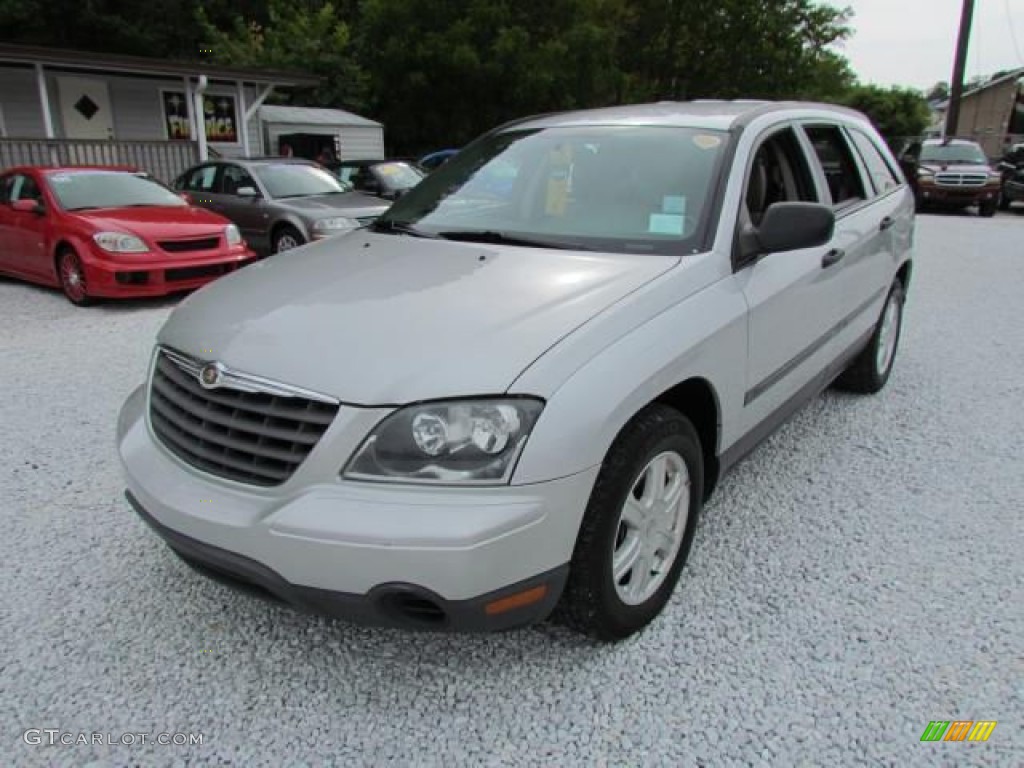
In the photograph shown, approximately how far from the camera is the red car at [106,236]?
7.44 metres

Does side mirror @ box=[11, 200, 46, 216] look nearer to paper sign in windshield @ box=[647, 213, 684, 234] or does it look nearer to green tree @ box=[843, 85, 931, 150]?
paper sign in windshield @ box=[647, 213, 684, 234]

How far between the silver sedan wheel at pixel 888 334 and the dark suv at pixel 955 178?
13.0m

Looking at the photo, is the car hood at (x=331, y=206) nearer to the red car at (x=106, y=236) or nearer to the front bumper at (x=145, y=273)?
the red car at (x=106, y=236)

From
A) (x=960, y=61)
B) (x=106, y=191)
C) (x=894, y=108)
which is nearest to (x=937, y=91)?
(x=894, y=108)

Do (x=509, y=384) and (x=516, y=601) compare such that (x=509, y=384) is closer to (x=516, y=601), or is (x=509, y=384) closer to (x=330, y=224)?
(x=516, y=601)

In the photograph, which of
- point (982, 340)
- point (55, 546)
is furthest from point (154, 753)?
point (982, 340)

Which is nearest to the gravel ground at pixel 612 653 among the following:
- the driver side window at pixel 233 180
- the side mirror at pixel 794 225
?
the side mirror at pixel 794 225

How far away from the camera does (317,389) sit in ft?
6.86

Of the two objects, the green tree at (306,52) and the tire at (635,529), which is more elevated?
the green tree at (306,52)

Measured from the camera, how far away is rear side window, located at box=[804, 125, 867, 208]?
3.86 metres

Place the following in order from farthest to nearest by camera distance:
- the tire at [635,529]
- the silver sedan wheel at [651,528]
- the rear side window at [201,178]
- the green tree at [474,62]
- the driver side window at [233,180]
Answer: the green tree at [474,62]
the rear side window at [201,178]
the driver side window at [233,180]
the silver sedan wheel at [651,528]
the tire at [635,529]

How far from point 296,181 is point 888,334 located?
26.5ft

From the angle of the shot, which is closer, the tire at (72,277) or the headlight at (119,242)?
the headlight at (119,242)

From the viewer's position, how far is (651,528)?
2504 mm
